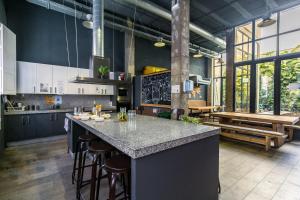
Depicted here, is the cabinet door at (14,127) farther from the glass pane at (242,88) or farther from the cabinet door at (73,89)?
the glass pane at (242,88)

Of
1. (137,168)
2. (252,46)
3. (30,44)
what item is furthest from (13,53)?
(252,46)

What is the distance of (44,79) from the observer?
4695mm

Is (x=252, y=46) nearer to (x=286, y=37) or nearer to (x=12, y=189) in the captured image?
(x=286, y=37)

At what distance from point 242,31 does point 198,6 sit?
9.14 feet

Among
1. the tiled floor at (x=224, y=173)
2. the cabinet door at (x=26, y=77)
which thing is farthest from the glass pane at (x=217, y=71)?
Result: the cabinet door at (x=26, y=77)

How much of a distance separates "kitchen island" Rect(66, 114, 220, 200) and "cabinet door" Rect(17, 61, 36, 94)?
3949 millimetres

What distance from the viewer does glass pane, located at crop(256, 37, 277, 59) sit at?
5410 millimetres

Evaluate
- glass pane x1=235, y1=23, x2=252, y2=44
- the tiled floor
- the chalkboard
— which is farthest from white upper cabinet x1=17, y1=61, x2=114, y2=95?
glass pane x1=235, y1=23, x2=252, y2=44

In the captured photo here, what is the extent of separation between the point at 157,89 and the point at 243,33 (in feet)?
14.6

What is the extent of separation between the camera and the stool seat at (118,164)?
135cm

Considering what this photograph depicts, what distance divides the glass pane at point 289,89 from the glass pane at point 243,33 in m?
1.75

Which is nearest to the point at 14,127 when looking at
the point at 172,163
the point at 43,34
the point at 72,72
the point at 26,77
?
the point at 26,77

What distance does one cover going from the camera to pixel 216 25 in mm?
6465

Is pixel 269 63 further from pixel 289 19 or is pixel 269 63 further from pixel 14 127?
pixel 14 127
